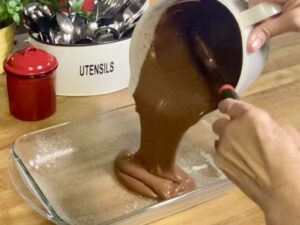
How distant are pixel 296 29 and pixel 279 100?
0.38m

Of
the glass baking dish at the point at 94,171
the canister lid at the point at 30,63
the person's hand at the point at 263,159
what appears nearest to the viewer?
the person's hand at the point at 263,159

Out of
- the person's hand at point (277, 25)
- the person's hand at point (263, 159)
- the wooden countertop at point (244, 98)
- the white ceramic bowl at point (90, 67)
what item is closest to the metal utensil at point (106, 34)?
the white ceramic bowl at point (90, 67)

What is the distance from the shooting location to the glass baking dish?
0.95 m

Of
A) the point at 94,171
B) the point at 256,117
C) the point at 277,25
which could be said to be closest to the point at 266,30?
the point at 277,25

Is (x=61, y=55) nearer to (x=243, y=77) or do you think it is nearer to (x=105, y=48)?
(x=105, y=48)

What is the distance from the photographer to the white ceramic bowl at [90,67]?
3.84ft

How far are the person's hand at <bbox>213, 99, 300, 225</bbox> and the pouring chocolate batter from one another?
0.16m

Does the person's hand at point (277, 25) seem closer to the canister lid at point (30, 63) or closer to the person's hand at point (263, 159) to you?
the person's hand at point (263, 159)

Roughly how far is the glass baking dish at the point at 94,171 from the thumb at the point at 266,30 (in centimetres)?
25

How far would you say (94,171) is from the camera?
42.4 inches

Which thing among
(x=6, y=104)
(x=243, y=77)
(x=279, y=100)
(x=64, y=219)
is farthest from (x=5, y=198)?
(x=279, y=100)

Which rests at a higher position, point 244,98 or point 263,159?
point 263,159

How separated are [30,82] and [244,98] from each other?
432 mm

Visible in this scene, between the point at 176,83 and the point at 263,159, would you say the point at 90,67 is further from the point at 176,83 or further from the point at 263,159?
the point at 263,159
